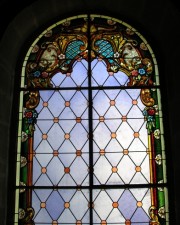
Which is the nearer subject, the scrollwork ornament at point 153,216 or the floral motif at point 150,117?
the scrollwork ornament at point 153,216

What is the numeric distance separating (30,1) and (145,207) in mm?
2046

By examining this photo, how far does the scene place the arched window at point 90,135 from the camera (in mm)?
4234

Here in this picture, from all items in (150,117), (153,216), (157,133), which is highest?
(150,117)

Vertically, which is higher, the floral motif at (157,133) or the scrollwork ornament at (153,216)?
the floral motif at (157,133)

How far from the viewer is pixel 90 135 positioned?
445cm

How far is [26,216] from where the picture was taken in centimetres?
423

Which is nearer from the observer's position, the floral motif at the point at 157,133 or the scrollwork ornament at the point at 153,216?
the scrollwork ornament at the point at 153,216

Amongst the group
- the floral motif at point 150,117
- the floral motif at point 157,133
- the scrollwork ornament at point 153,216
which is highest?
the floral motif at point 150,117

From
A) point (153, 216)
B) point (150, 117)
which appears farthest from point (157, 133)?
point (153, 216)

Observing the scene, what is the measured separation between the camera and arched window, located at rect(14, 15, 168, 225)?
4234 mm

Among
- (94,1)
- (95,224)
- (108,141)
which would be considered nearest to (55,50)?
(94,1)

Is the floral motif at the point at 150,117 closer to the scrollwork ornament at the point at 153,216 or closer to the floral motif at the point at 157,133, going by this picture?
the floral motif at the point at 157,133

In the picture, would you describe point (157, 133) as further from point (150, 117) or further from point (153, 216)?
point (153, 216)

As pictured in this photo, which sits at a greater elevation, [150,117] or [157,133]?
[150,117]
